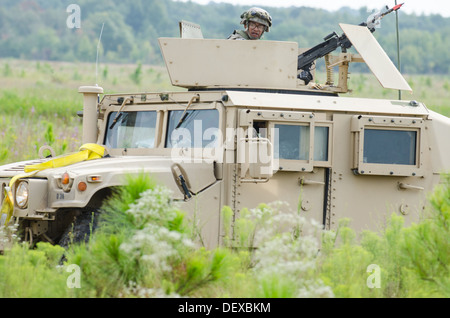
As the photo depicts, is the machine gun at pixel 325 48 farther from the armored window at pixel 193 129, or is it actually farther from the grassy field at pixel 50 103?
the armored window at pixel 193 129

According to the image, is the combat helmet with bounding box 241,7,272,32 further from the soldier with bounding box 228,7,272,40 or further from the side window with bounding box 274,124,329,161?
the side window with bounding box 274,124,329,161

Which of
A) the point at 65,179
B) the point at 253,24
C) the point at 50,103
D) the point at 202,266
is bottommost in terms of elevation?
the point at 202,266

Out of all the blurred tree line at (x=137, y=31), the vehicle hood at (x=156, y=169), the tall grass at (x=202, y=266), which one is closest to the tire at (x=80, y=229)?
the vehicle hood at (x=156, y=169)

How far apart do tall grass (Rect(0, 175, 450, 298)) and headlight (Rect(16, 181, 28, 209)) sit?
3.50 ft

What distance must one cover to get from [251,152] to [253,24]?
2440mm

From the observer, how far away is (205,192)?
23.1ft

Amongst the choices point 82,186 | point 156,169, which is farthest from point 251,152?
point 82,186

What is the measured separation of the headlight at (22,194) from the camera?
689cm

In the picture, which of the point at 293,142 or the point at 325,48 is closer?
the point at 293,142

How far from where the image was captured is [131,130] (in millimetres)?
8172

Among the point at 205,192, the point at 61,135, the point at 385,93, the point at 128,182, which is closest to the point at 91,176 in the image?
the point at 205,192

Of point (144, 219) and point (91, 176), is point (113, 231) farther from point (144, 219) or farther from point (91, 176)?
point (91, 176)

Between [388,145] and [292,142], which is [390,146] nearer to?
[388,145]

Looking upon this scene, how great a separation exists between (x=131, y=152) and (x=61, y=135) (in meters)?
8.47
